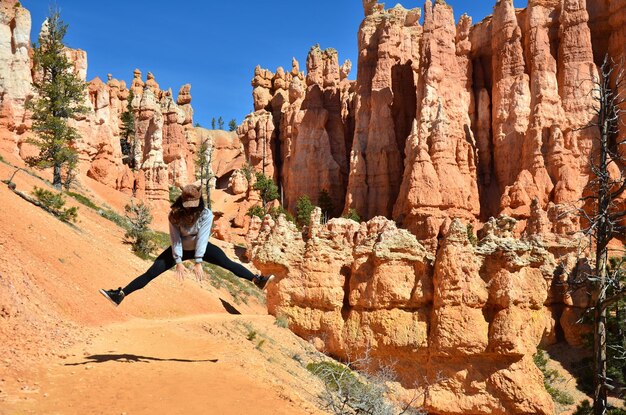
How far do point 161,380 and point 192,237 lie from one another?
1.89 m

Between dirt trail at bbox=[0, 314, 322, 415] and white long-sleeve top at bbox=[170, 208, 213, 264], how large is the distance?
1.60m

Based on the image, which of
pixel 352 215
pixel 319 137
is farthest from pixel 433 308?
pixel 319 137

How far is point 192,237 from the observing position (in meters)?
7.69

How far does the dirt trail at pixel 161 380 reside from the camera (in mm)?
6199

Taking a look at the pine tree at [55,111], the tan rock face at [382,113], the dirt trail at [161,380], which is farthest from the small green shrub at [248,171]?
the dirt trail at [161,380]

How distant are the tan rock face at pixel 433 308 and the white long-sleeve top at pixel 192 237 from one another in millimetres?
7283

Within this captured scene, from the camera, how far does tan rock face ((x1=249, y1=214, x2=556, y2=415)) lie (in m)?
14.1

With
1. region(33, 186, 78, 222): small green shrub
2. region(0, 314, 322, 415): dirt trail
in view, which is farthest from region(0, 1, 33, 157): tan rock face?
region(0, 314, 322, 415): dirt trail

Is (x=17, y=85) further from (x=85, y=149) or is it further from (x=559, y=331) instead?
(x=559, y=331)

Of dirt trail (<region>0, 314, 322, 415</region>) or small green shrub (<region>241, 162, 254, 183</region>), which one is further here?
small green shrub (<region>241, 162, 254, 183</region>)

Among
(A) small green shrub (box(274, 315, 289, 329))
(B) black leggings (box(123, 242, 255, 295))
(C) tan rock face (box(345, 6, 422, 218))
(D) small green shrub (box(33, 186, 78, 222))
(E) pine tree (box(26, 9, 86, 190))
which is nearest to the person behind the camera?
(B) black leggings (box(123, 242, 255, 295))

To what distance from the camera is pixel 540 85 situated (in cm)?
4403

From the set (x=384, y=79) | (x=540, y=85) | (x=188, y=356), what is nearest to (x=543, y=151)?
(x=540, y=85)

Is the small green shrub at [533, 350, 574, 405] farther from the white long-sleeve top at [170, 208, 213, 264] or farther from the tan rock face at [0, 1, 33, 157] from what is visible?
the tan rock face at [0, 1, 33, 157]
